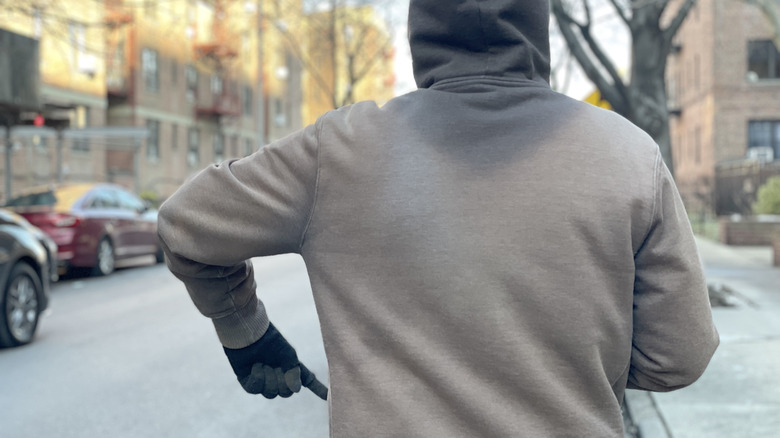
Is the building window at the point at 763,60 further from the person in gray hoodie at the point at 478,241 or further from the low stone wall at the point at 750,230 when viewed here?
the person in gray hoodie at the point at 478,241

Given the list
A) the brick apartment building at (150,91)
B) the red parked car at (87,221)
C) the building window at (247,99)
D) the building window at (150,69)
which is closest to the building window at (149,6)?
the brick apartment building at (150,91)

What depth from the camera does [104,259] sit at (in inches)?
540

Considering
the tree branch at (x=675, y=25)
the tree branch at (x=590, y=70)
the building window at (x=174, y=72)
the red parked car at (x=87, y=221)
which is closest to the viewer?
the tree branch at (x=675, y=25)

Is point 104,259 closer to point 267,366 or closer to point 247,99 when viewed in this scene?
point 267,366

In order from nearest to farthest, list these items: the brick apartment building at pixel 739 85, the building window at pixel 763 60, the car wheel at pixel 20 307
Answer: the car wheel at pixel 20 307
the brick apartment building at pixel 739 85
the building window at pixel 763 60

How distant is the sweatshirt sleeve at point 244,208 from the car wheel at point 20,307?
21.4 ft

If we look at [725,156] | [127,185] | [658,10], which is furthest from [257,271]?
[725,156]

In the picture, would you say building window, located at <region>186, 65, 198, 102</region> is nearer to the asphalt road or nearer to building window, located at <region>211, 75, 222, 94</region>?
building window, located at <region>211, 75, 222, 94</region>

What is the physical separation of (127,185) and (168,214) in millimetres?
32001

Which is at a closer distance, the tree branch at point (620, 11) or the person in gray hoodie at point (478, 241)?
the person in gray hoodie at point (478, 241)

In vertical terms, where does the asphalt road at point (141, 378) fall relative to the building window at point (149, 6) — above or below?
below

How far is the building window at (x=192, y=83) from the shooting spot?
37.8 metres

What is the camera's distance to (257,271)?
47.2ft

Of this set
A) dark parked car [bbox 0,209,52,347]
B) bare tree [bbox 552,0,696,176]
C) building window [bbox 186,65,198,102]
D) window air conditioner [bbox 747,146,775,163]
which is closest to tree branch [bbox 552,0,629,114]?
bare tree [bbox 552,0,696,176]
